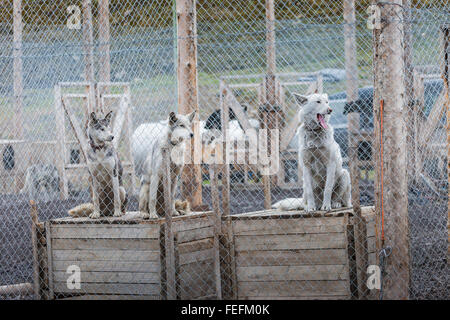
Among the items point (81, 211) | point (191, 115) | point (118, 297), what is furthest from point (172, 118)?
point (118, 297)

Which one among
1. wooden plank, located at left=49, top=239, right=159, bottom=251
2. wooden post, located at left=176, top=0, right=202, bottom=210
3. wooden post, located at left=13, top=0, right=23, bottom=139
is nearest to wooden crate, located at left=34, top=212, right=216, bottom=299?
wooden plank, located at left=49, top=239, right=159, bottom=251

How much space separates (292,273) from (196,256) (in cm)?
91

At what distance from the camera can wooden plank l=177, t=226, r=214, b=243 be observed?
17.0ft

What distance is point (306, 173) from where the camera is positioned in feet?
17.8

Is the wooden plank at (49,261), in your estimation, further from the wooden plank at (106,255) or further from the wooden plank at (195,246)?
the wooden plank at (195,246)

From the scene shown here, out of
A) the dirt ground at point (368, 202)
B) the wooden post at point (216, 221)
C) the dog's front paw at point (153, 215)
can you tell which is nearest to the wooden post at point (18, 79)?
the dirt ground at point (368, 202)

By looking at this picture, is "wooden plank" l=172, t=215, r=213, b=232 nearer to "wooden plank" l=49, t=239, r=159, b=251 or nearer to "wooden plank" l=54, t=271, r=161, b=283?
Result: "wooden plank" l=49, t=239, r=159, b=251

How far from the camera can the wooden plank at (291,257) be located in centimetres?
474

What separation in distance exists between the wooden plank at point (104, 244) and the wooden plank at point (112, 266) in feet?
0.38

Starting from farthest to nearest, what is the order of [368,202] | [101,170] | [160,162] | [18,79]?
[18,79]
[368,202]
[101,170]
[160,162]

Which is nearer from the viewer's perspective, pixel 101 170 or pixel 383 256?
pixel 383 256

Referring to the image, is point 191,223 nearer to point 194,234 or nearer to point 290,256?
point 194,234

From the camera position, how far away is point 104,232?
207 inches
